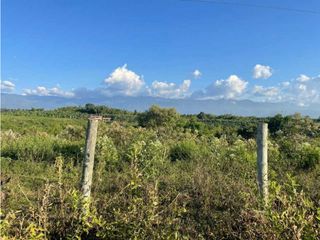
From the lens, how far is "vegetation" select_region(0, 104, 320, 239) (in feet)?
11.2

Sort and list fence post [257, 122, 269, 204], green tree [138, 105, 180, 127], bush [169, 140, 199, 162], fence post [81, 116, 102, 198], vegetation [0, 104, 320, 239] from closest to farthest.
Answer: vegetation [0, 104, 320, 239] < fence post [81, 116, 102, 198] < fence post [257, 122, 269, 204] < bush [169, 140, 199, 162] < green tree [138, 105, 180, 127]

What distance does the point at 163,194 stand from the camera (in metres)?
5.20

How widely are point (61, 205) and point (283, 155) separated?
5.40 m

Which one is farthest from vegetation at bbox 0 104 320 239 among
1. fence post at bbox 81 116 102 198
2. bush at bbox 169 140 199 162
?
fence post at bbox 81 116 102 198

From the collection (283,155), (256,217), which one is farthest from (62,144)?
(256,217)

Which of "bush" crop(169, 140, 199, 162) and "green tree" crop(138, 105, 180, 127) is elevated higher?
"green tree" crop(138, 105, 180, 127)

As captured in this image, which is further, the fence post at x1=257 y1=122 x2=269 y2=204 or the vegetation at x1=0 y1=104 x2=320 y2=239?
the fence post at x1=257 y1=122 x2=269 y2=204

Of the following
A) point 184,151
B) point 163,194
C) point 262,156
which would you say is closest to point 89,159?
point 163,194

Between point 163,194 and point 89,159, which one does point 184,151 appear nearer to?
point 163,194

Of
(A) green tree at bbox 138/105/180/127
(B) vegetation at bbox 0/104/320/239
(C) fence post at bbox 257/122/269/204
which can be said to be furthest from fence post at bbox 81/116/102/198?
(A) green tree at bbox 138/105/180/127

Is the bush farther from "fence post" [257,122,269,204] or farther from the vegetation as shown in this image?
"fence post" [257,122,269,204]

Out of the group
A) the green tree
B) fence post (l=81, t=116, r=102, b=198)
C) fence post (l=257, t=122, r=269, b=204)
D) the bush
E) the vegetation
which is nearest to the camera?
the vegetation

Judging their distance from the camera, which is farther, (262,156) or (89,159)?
(262,156)

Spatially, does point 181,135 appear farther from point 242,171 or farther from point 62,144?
point 242,171
